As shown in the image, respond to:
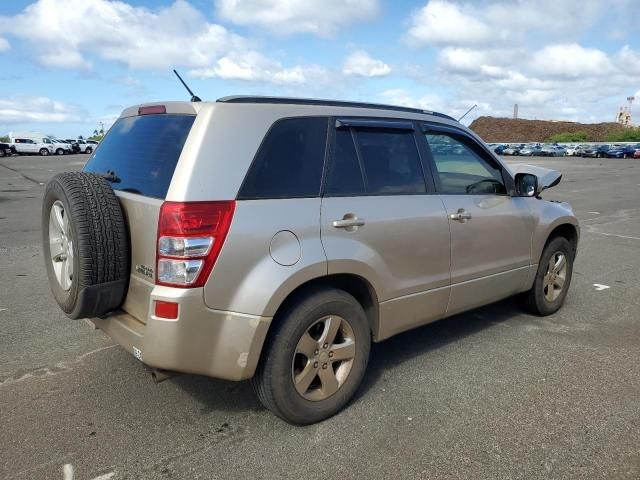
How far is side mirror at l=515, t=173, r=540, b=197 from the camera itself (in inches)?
173

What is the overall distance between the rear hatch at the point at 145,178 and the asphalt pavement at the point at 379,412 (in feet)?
2.41

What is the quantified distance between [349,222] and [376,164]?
54 cm

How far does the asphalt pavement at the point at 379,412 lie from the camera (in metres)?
2.69

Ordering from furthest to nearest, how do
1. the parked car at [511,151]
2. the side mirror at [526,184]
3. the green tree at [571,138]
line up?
the green tree at [571,138], the parked car at [511,151], the side mirror at [526,184]

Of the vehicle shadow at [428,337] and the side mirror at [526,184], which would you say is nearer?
the vehicle shadow at [428,337]

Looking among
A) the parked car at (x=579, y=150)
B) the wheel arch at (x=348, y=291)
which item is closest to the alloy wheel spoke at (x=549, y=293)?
the wheel arch at (x=348, y=291)

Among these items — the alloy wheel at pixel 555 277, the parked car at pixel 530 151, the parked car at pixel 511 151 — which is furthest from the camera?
the parked car at pixel 511 151

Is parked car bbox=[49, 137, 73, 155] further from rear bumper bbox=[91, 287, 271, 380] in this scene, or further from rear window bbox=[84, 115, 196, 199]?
rear bumper bbox=[91, 287, 271, 380]

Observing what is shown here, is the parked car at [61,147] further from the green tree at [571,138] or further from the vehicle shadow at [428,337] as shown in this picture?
the green tree at [571,138]

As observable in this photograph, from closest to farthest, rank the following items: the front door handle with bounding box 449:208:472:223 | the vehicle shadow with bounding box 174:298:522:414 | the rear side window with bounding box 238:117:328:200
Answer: the rear side window with bounding box 238:117:328:200
the vehicle shadow with bounding box 174:298:522:414
the front door handle with bounding box 449:208:472:223

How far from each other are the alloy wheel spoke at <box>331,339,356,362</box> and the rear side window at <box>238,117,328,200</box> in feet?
2.96

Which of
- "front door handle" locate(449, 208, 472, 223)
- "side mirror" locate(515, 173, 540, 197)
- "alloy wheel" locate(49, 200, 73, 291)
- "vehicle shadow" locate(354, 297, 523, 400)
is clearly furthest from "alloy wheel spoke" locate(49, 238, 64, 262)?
"side mirror" locate(515, 173, 540, 197)

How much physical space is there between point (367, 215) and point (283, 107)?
31.2 inches

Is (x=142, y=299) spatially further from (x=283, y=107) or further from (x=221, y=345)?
(x=283, y=107)
